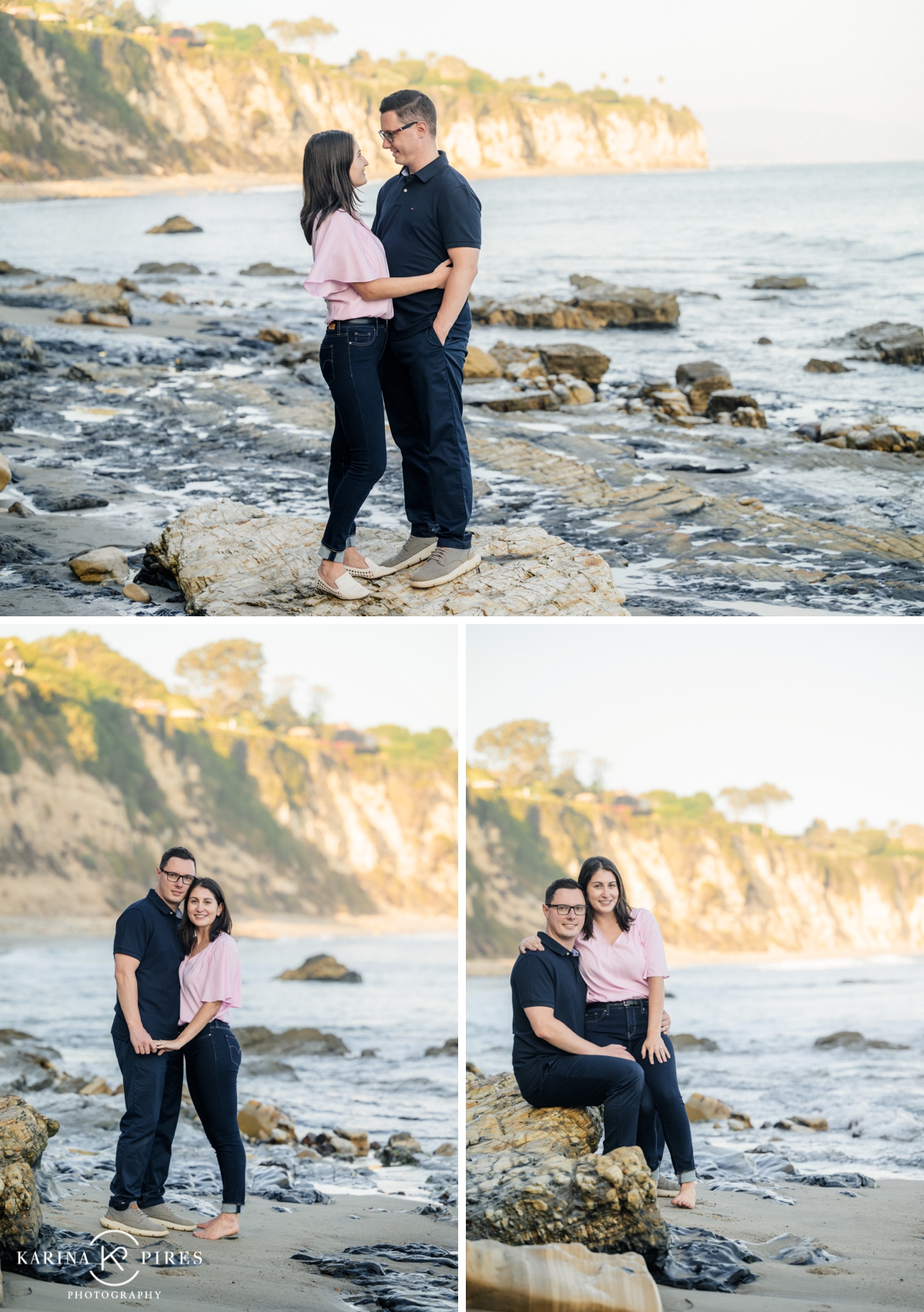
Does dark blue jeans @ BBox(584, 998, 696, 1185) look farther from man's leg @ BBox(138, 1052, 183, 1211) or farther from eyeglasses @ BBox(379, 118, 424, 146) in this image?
eyeglasses @ BBox(379, 118, 424, 146)

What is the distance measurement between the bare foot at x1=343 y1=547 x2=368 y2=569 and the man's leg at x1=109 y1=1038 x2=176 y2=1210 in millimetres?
1902

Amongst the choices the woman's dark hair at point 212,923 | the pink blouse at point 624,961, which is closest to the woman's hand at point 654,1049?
the pink blouse at point 624,961

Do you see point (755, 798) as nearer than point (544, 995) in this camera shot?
No

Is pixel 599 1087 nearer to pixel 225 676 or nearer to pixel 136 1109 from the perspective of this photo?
pixel 136 1109

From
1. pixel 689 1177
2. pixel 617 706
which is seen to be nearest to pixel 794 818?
pixel 617 706

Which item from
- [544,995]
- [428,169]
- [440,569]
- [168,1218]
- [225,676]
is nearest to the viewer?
[544,995]

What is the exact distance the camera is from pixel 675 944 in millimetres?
5961

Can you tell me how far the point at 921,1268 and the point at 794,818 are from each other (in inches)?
87.8

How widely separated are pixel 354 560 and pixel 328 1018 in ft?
9.12

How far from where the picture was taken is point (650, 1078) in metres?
3.77

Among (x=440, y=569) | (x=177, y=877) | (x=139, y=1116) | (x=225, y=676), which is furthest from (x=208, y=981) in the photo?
(x=440, y=569)

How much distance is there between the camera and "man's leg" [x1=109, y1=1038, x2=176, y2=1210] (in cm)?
379

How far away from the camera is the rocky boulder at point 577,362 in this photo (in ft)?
41.9

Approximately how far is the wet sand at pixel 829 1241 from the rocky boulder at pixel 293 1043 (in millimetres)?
2430
